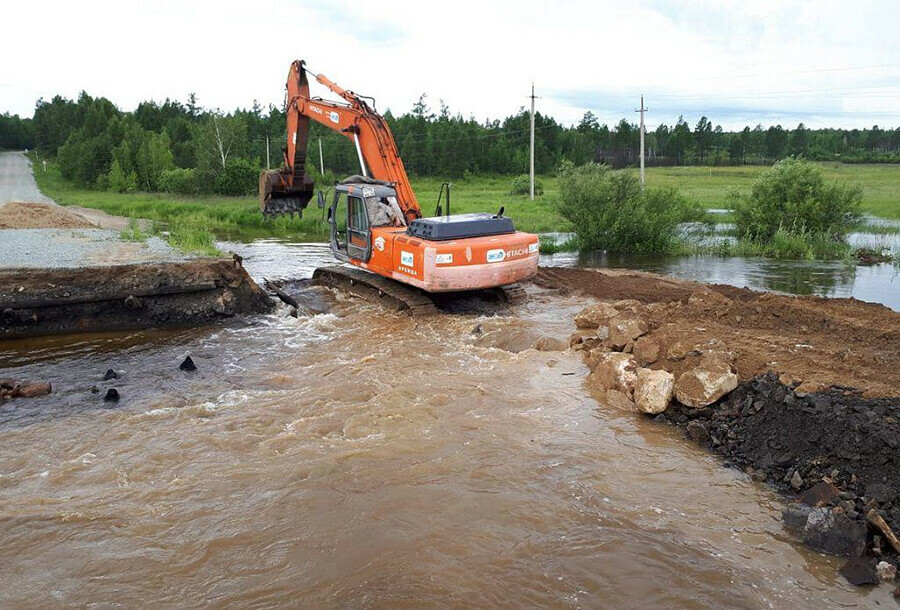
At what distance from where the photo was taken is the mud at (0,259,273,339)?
11.0 m

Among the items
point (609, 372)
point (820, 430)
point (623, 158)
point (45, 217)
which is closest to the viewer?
point (820, 430)

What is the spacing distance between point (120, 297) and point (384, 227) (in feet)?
15.5

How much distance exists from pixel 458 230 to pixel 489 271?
3.01ft

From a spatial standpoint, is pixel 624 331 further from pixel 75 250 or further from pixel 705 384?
pixel 75 250

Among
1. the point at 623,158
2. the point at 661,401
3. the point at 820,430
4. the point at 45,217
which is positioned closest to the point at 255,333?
the point at 661,401

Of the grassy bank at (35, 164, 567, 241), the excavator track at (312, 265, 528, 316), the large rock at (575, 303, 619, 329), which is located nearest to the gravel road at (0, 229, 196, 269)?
the excavator track at (312, 265, 528, 316)

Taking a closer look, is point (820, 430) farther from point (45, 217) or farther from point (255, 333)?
point (45, 217)

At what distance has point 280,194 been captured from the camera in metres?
14.6

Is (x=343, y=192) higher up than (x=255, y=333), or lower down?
higher up

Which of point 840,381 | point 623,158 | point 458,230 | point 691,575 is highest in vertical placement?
point 623,158

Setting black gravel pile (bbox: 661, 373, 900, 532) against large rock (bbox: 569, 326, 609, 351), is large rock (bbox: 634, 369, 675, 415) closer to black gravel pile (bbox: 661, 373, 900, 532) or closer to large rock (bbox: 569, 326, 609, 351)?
black gravel pile (bbox: 661, 373, 900, 532)

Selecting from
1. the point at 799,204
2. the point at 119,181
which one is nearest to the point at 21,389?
the point at 799,204

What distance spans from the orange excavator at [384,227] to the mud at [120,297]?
88.8 inches

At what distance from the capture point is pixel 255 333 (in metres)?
11.4
